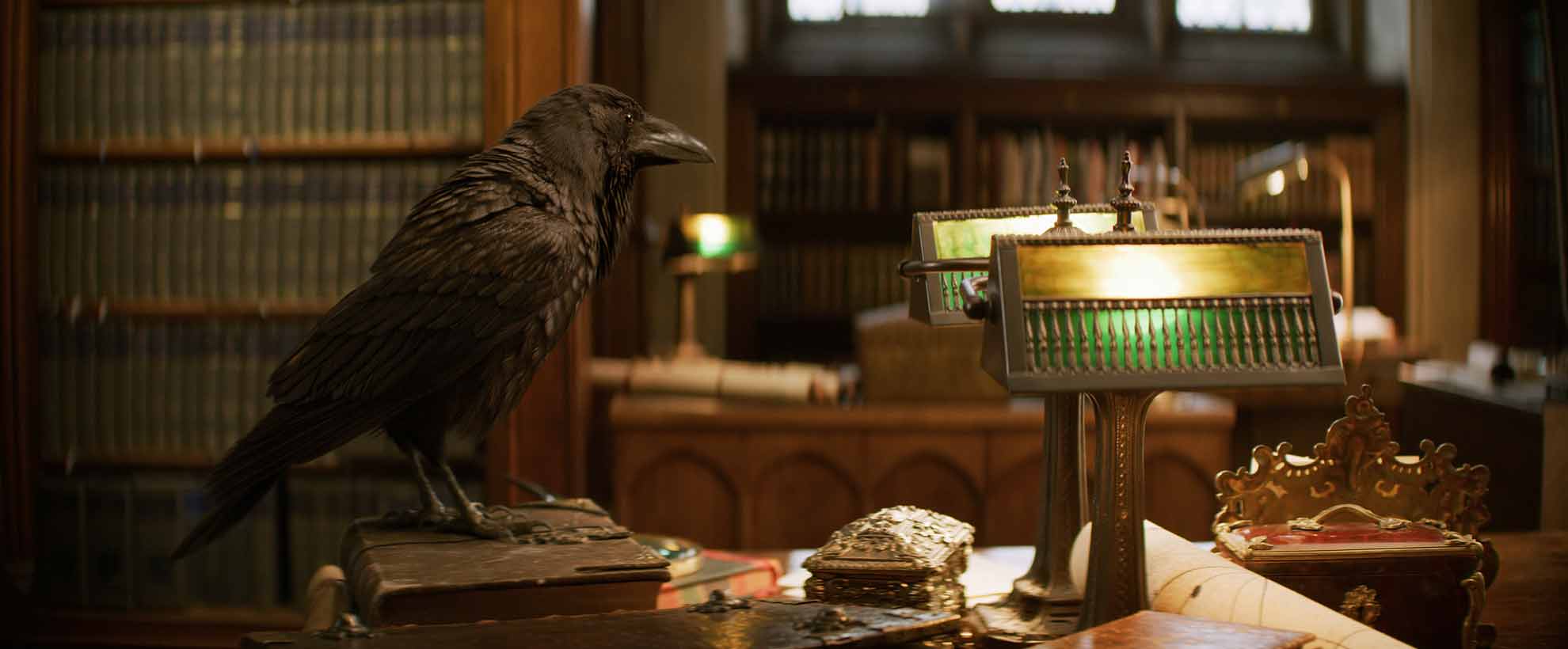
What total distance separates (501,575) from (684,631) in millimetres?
268

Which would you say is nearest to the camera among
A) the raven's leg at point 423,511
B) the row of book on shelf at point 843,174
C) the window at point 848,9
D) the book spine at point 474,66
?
the raven's leg at point 423,511

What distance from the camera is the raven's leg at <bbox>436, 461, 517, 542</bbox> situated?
155 centimetres

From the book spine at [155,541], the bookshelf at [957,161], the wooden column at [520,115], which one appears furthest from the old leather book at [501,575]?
the bookshelf at [957,161]

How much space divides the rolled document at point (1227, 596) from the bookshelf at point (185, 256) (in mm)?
1628

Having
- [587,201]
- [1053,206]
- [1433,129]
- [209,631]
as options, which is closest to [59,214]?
[209,631]

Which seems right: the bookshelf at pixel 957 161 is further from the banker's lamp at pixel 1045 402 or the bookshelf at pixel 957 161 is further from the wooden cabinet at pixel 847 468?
the banker's lamp at pixel 1045 402

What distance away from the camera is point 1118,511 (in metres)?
1.23

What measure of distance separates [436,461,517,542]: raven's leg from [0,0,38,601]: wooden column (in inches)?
69.1

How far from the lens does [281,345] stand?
2879 mm

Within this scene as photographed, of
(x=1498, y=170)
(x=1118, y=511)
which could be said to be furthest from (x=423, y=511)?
(x=1498, y=170)

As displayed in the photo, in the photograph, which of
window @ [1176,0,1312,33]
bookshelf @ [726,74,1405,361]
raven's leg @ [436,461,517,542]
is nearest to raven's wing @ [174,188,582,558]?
raven's leg @ [436,461,517,542]

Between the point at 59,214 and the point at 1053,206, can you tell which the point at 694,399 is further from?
the point at 1053,206

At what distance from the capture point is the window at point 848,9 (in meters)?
5.71

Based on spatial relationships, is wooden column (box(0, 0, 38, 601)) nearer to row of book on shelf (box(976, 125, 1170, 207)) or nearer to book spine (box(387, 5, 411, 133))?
book spine (box(387, 5, 411, 133))
